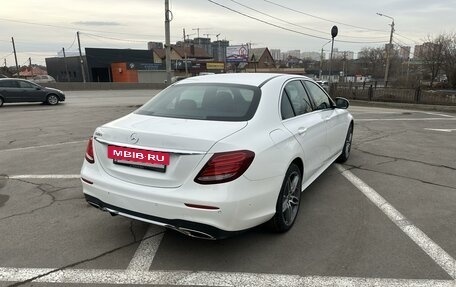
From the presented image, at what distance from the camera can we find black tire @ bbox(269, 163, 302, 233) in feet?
12.5

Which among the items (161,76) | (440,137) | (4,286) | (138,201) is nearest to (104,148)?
(138,201)

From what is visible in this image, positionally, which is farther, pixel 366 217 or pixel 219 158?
pixel 366 217

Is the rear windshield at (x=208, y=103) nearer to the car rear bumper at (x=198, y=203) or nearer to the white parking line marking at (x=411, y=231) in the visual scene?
the car rear bumper at (x=198, y=203)

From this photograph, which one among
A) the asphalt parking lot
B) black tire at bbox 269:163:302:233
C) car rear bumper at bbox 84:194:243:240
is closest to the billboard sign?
the asphalt parking lot

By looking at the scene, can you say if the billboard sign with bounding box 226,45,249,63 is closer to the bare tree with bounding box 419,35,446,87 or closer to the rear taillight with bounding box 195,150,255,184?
the bare tree with bounding box 419,35,446,87

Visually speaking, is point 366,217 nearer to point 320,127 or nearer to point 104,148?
point 320,127

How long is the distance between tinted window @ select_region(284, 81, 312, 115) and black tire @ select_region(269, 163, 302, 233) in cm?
80

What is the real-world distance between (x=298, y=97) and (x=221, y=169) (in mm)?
2062

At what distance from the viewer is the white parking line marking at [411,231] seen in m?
3.47

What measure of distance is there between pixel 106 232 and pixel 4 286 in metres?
1.12

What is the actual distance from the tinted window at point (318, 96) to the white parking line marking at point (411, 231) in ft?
4.06

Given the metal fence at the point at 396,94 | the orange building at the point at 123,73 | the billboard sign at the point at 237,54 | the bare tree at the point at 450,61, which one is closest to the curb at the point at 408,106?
the metal fence at the point at 396,94

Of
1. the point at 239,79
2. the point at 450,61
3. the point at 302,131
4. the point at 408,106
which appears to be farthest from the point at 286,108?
the point at 450,61

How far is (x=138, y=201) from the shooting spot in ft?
11.0
